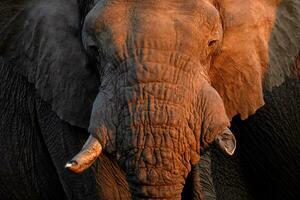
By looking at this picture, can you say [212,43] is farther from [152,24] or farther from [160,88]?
[160,88]

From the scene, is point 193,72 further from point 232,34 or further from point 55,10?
point 55,10

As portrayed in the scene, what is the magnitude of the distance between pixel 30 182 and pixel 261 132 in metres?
1.76

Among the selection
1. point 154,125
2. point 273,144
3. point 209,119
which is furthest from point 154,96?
point 273,144

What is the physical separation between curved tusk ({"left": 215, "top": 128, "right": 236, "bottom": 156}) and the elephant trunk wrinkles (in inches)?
4.8

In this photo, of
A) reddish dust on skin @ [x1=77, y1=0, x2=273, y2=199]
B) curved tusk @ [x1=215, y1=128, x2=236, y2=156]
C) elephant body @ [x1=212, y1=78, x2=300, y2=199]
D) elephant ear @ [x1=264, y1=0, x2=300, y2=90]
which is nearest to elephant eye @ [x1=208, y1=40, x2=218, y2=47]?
reddish dust on skin @ [x1=77, y1=0, x2=273, y2=199]

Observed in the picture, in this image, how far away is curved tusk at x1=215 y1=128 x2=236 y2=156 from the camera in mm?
7117

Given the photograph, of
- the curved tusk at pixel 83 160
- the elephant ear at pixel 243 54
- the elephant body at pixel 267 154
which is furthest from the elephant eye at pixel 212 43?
the elephant body at pixel 267 154

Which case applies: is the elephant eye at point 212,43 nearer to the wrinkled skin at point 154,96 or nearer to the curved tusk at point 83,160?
the wrinkled skin at point 154,96

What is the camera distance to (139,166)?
7.00m

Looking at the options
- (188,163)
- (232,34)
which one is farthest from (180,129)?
(232,34)

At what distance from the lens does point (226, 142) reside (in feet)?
23.4

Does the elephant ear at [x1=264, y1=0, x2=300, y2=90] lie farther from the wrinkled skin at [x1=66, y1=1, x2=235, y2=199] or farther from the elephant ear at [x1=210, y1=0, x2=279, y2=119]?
the wrinkled skin at [x1=66, y1=1, x2=235, y2=199]

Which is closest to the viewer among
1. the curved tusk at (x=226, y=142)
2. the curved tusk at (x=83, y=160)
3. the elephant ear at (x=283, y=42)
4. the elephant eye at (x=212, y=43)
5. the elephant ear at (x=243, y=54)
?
the curved tusk at (x=83, y=160)

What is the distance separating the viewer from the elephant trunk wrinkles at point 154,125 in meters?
6.98
